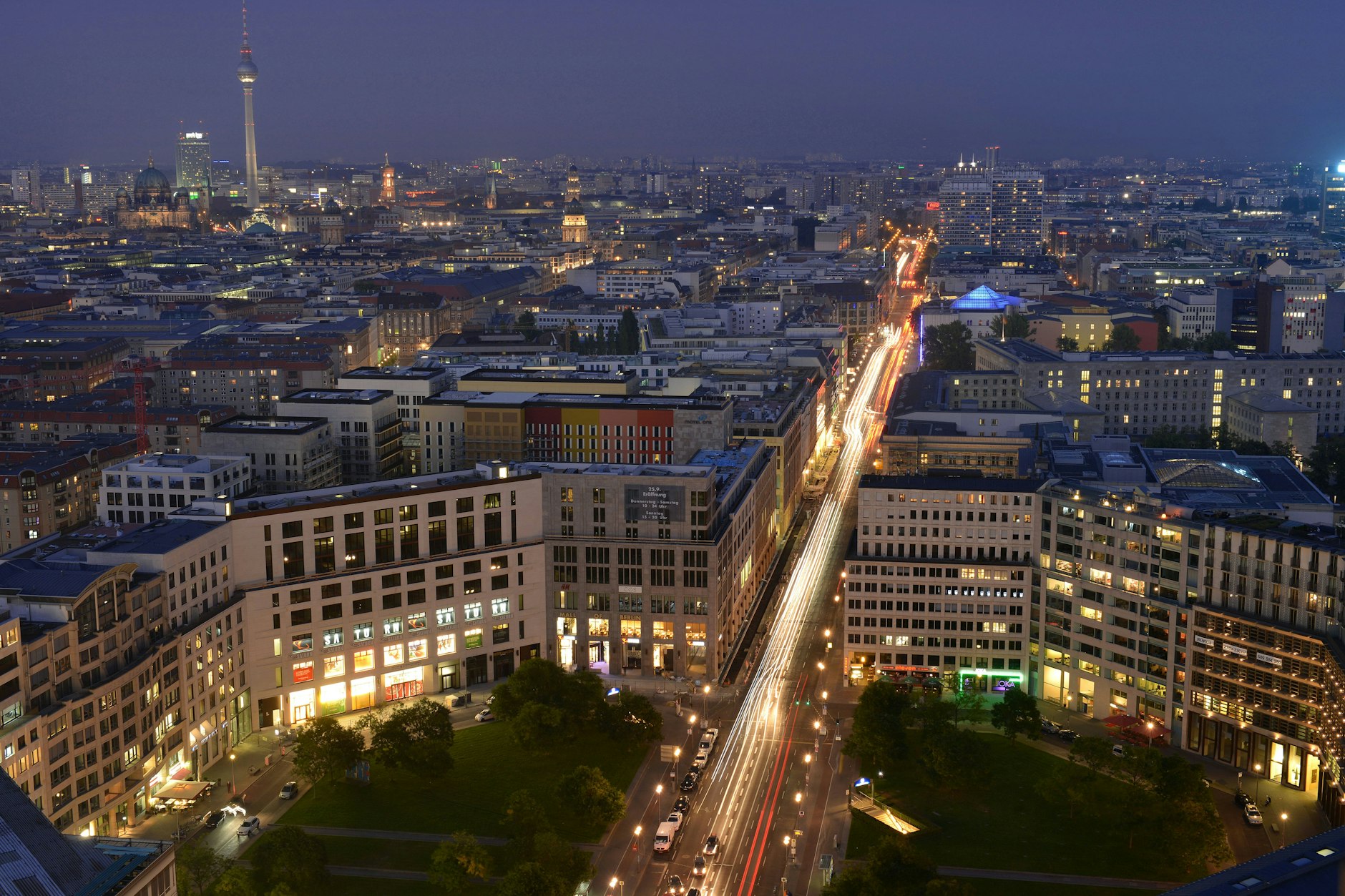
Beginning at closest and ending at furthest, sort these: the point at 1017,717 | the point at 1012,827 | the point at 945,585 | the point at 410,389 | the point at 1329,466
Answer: the point at 1012,827 < the point at 1017,717 < the point at 945,585 < the point at 1329,466 < the point at 410,389

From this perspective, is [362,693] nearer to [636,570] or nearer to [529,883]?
[636,570]

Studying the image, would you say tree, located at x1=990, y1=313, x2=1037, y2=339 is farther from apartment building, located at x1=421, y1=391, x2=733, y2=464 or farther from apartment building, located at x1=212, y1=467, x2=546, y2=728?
apartment building, located at x1=212, y1=467, x2=546, y2=728

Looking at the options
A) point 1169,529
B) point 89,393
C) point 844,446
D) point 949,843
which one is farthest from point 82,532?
point 844,446

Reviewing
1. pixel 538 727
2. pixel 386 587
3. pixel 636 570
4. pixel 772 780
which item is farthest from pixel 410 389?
pixel 772 780

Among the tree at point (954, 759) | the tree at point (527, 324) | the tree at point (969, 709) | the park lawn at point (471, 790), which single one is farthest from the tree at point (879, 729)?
the tree at point (527, 324)

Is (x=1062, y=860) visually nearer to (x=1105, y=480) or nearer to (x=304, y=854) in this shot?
(x=304, y=854)

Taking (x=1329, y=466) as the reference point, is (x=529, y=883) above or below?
below
